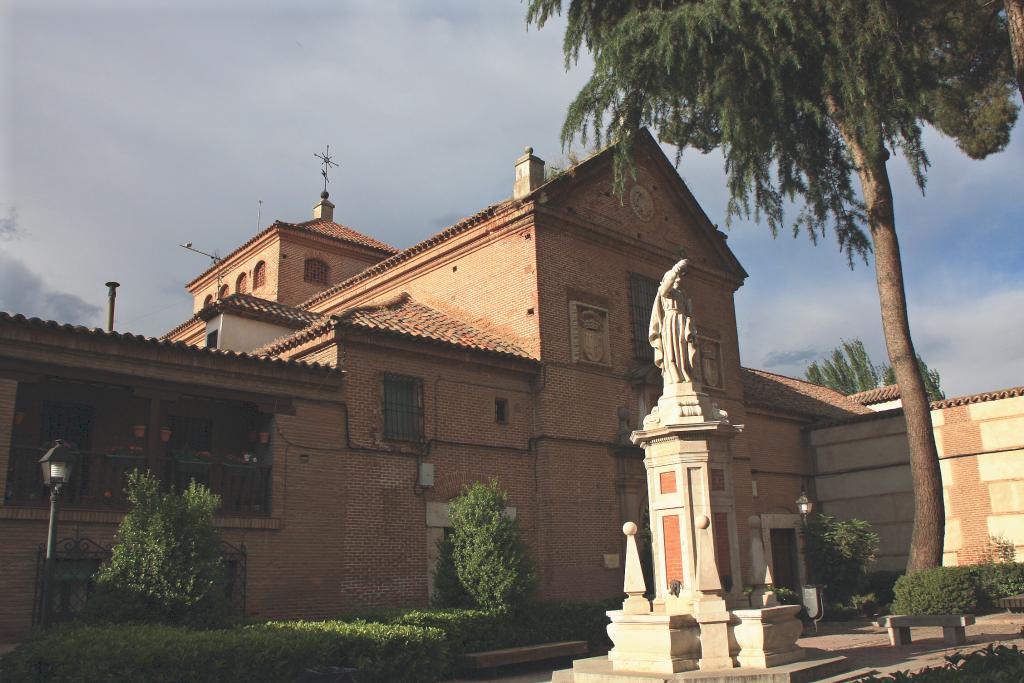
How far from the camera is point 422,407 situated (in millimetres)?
16578

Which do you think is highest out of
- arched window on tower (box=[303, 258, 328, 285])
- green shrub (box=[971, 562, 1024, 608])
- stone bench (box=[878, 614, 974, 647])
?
arched window on tower (box=[303, 258, 328, 285])

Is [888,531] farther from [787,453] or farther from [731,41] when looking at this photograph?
[731,41]

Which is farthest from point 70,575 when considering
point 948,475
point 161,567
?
point 948,475

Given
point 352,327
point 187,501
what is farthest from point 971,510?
point 187,501

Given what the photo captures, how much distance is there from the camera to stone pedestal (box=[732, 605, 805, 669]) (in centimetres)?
1058

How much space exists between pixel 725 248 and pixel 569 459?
9075 millimetres

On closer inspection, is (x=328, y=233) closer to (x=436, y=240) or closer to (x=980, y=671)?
(x=436, y=240)

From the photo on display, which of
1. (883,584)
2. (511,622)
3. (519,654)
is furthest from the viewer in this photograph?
(883,584)

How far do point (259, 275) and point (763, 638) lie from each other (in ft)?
76.5

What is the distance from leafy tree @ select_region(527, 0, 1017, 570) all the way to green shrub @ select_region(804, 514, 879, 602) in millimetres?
5145

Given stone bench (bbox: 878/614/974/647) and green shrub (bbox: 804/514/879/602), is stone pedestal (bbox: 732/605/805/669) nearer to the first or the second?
stone bench (bbox: 878/614/974/647)

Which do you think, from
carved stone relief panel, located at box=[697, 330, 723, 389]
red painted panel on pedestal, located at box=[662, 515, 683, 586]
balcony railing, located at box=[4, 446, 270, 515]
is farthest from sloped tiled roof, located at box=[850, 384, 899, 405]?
balcony railing, located at box=[4, 446, 270, 515]

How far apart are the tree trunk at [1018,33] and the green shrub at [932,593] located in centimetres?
952

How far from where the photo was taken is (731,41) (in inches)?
666
